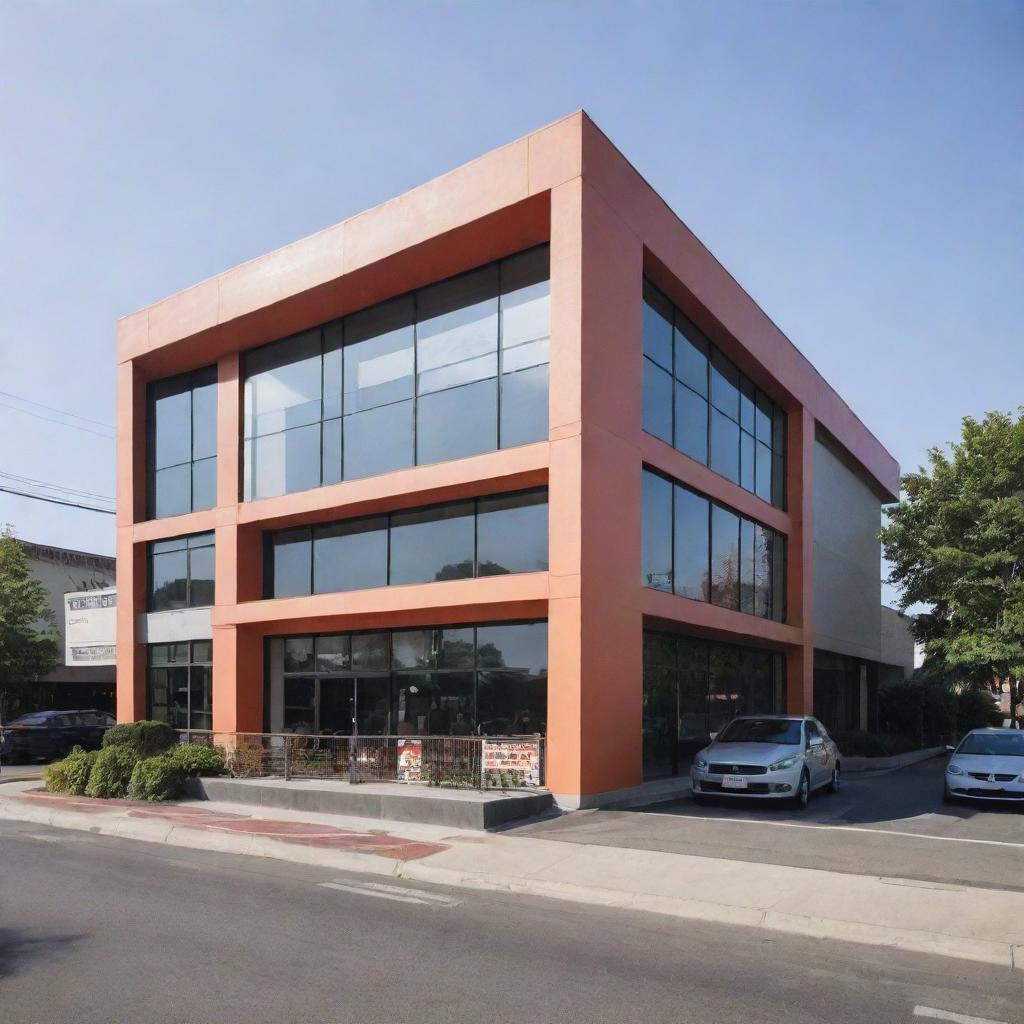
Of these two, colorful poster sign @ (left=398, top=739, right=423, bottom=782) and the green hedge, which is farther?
the green hedge

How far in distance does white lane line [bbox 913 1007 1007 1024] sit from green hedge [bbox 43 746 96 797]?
16083 mm

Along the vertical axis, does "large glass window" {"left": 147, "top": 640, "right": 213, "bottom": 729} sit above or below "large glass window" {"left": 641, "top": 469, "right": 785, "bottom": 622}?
below

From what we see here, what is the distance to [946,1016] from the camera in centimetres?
628

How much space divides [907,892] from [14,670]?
3245 cm

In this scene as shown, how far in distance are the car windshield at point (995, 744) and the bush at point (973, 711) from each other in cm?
2517

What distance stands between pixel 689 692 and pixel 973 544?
39.8ft

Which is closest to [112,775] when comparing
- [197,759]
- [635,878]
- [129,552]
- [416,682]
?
[197,759]

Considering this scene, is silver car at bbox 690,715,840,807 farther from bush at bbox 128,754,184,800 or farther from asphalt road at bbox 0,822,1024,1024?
bush at bbox 128,754,184,800

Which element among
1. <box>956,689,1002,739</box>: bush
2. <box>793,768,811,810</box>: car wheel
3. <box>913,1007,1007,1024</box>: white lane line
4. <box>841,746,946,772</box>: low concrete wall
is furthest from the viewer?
<box>956,689,1002,739</box>: bush

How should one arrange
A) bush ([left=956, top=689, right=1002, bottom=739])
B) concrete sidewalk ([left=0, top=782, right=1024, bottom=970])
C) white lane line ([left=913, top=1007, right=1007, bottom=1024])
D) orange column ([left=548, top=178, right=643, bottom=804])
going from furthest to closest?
bush ([left=956, top=689, right=1002, bottom=739]) → orange column ([left=548, top=178, right=643, bottom=804]) → concrete sidewalk ([left=0, top=782, right=1024, bottom=970]) → white lane line ([left=913, top=1007, right=1007, bottom=1024])

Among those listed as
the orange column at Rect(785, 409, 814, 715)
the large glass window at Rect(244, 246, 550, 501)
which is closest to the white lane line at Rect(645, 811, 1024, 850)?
the large glass window at Rect(244, 246, 550, 501)

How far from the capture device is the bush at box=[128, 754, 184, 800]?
1723 cm

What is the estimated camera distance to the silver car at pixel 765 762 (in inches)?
628

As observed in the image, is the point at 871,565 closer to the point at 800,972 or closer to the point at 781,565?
the point at 781,565
